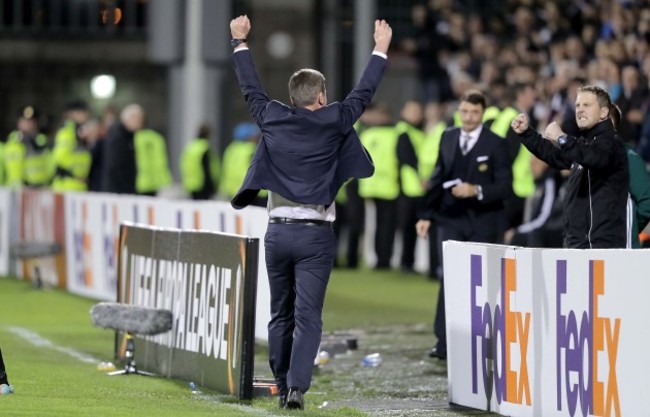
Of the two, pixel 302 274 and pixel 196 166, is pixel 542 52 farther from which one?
pixel 302 274

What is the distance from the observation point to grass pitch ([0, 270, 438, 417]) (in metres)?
10.2

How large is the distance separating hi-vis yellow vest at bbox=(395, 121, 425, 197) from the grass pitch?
41.6 inches

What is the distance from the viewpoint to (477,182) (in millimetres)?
13609

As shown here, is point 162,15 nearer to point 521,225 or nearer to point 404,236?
point 404,236

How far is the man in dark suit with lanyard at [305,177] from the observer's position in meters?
10.1

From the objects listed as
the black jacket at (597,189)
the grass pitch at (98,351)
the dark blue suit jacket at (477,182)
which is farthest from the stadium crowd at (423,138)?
the black jacket at (597,189)

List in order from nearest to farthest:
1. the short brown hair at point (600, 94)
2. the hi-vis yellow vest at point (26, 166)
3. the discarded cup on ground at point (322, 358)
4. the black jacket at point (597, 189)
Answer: the black jacket at point (597, 189), the short brown hair at point (600, 94), the discarded cup on ground at point (322, 358), the hi-vis yellow vest at point (26, 166)

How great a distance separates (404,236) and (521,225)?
3914mm

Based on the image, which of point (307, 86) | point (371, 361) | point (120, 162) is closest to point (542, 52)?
point (120, 162)

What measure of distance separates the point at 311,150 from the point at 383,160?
13285mm

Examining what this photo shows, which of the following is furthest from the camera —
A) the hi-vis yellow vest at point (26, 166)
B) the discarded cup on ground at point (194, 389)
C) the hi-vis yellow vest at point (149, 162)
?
the hi-vis yellow vest at point (26, 166)

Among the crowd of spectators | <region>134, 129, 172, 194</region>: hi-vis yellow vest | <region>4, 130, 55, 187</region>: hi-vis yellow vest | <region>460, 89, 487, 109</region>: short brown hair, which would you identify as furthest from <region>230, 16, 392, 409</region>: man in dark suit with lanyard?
<region>4, 130, 55, 187</region>: hi-vis yellow vest

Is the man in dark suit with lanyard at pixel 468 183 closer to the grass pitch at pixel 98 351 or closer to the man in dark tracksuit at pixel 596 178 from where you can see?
the grass pitch at pixel 98 351

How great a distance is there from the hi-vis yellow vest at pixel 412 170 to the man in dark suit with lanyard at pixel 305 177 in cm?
1245
